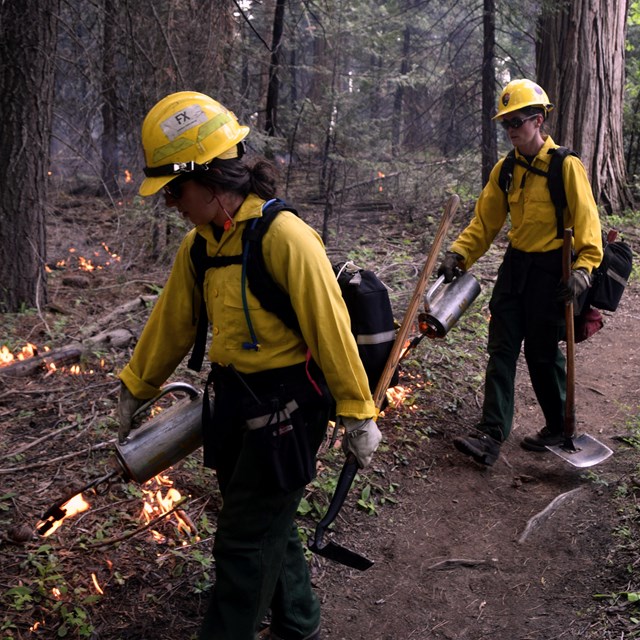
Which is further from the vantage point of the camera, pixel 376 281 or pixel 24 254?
pixel 24 254

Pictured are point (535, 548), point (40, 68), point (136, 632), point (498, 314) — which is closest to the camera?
point (136, 632)

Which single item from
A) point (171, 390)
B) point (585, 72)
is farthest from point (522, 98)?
point (585, 72)

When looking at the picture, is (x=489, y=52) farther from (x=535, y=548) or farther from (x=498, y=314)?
(x=535, y=548)

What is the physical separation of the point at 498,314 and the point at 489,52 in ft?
24.4

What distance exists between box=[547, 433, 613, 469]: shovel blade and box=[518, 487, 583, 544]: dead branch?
0.24 meters

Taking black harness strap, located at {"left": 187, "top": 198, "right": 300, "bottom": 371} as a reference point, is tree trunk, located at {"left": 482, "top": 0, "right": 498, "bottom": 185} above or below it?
above

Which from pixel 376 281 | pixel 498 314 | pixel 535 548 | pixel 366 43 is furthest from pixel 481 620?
pixel 366 43

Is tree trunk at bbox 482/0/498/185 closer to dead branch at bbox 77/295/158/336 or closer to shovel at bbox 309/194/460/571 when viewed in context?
dead branch at bbox 77/295/158/336

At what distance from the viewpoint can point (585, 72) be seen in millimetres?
10602

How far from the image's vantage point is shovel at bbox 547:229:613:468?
4855mm

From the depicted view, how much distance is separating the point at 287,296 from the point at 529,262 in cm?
284

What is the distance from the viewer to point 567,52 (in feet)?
Result: 34.8

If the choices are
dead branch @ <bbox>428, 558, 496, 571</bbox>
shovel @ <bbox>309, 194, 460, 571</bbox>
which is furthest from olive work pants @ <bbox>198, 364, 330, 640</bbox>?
dead branch @ <bbox>428, 558, 496, 571</bbox>

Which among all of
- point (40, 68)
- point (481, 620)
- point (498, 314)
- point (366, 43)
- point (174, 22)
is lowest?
point (481, 620)
